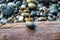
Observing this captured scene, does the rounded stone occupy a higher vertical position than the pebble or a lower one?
lower

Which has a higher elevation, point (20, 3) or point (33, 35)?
point (20, 3)

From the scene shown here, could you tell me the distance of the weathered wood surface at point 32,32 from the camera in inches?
39.5

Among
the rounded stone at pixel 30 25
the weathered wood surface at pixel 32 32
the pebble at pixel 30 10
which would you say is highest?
the pebble at pixel 30 10

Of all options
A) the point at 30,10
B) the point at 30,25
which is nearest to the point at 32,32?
the point at 30,25

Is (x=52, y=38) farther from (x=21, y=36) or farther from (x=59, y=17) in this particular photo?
(x=59, y=17)

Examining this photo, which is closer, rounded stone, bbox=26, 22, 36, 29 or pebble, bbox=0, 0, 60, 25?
rounded stone, bbox=26, 22, 36, 29

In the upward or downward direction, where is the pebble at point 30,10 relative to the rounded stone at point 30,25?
upward

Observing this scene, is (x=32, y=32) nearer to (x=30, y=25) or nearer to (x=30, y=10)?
(x=30, y=25)

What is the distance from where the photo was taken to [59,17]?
1.21m

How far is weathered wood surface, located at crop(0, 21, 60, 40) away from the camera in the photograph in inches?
39.5

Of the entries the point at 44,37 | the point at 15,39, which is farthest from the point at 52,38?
the point at 15,39

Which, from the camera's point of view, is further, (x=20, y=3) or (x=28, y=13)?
(x=20, y=3)

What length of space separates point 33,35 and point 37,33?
21 millimetres

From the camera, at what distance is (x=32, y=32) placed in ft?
3.34
